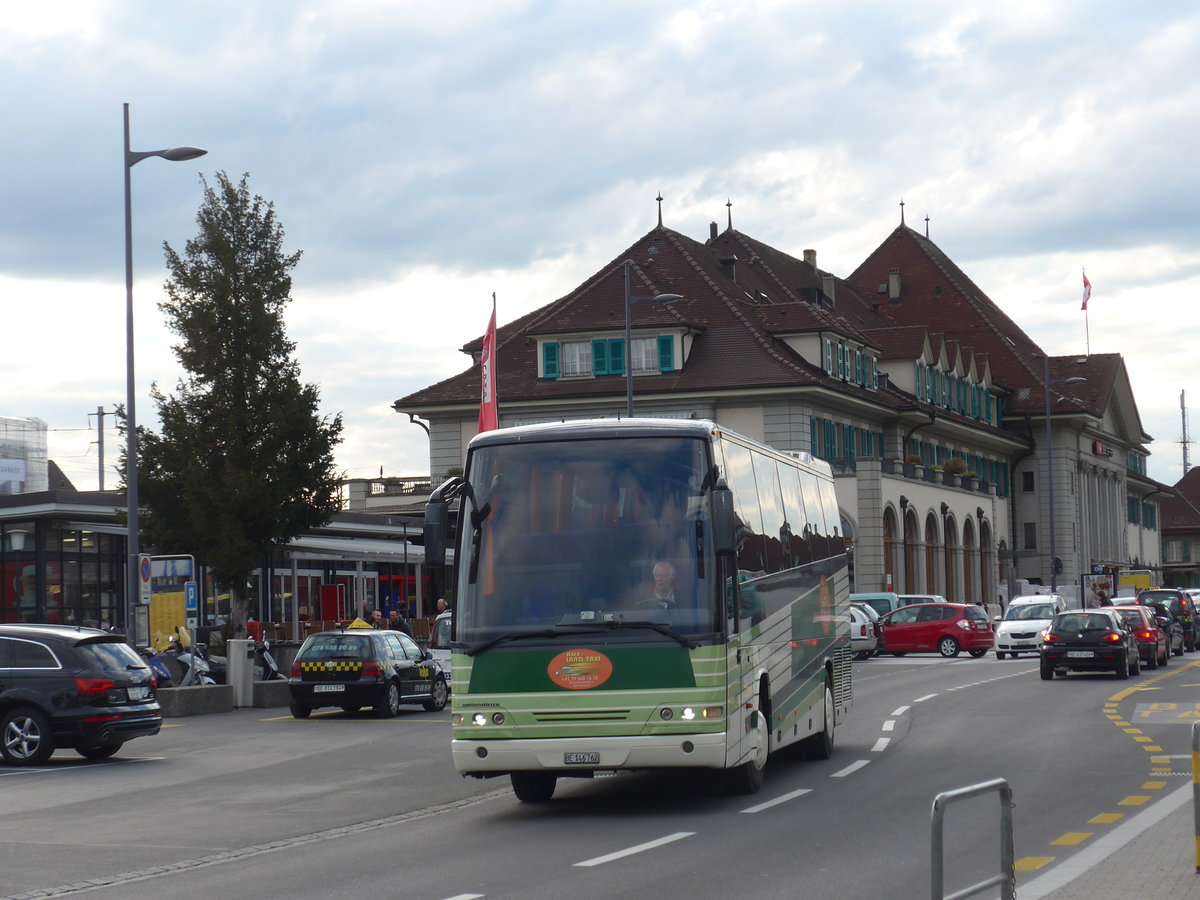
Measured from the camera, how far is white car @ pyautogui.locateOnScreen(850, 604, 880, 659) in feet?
171

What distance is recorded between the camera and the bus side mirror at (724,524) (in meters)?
14.6

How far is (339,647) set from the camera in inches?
1270

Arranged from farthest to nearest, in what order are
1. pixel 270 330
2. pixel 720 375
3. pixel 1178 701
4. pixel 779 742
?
pixel 720 375 < pixel 270 330 < pixel 1178 701 < pixel 779 742

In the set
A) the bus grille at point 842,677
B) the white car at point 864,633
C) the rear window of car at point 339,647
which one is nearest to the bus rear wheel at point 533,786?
the bus grille at point 842,677

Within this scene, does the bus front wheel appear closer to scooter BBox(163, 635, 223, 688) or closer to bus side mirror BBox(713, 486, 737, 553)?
bus side mirror BBox(713, 486, 737, 553)

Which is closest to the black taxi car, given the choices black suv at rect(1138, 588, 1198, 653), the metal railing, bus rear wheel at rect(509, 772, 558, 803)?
bus rear wheel at rect(509, 772, 558, 803)

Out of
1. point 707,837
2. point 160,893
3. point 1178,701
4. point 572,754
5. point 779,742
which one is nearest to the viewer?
point 160,893

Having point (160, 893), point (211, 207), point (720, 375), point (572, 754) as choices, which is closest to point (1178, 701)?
point (572, 754)

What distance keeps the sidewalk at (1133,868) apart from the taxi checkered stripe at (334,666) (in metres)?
19.6

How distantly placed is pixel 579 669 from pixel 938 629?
39.7 m

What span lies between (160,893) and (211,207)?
34.3 metres

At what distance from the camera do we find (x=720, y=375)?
70188 millimetres

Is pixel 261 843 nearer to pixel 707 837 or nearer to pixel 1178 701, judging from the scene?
pixel 707 837

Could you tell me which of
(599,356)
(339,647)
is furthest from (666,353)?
(339,647)
